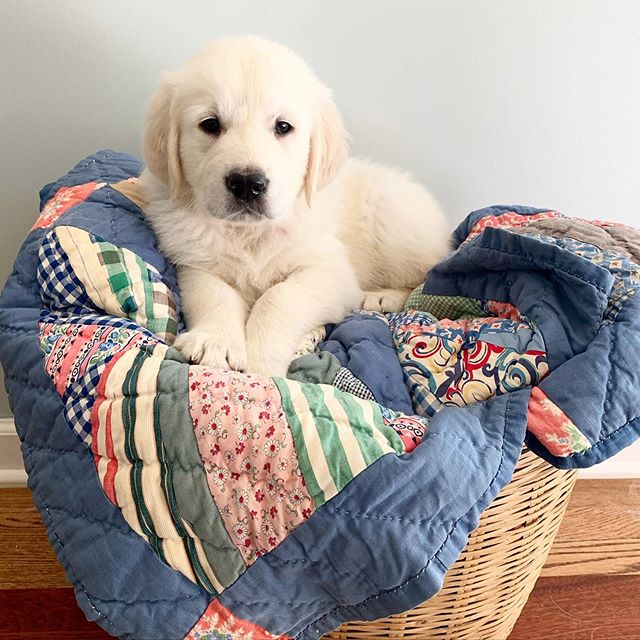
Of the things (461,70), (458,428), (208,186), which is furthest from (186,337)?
(461,70)

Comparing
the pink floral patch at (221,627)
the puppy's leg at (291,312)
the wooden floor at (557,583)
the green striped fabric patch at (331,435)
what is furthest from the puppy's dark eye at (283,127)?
the wooden floor at (557,583)

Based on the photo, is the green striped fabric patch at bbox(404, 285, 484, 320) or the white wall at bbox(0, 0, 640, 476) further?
the white wall at bbox(0, 0, 640, 476)

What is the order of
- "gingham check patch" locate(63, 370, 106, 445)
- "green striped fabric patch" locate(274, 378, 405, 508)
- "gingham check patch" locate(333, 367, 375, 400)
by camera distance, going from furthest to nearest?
"gingham check patch" locate(333, 367, 375, 400)
"gingham check patch" locate(63, 370, 106, 445)
"green striped fabric patch" locate(274, 378, 405, 508)

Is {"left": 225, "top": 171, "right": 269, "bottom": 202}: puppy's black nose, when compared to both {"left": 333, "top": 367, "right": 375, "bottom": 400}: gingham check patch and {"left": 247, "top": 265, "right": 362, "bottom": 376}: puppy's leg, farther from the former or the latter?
{"left": 333, "top": 367, "right": 375, "bottom": 400}: gingham check patch

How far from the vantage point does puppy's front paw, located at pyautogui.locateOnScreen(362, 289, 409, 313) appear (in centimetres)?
182

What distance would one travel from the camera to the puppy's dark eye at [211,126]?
1.47 m

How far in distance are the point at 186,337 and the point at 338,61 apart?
106 cm

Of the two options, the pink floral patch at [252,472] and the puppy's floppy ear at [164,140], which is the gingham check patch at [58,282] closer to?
the puppy's floppy ear at [164,140]

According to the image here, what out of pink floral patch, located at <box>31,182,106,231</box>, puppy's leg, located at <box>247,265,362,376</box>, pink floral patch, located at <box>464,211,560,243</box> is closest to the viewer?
puppy's leg, located at <box>247,265,362,376</box>

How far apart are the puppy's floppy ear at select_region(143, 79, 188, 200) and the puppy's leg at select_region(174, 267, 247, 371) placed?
0.75 ft

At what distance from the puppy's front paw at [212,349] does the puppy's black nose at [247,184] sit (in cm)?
30

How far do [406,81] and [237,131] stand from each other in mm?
775

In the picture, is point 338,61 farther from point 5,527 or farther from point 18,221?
point 5,527

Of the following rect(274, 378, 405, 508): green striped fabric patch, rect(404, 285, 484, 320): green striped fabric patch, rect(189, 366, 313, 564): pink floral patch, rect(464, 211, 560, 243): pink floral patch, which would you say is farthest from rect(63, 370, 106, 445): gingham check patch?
rect(464, 211, 560, 243): pink floral patch
